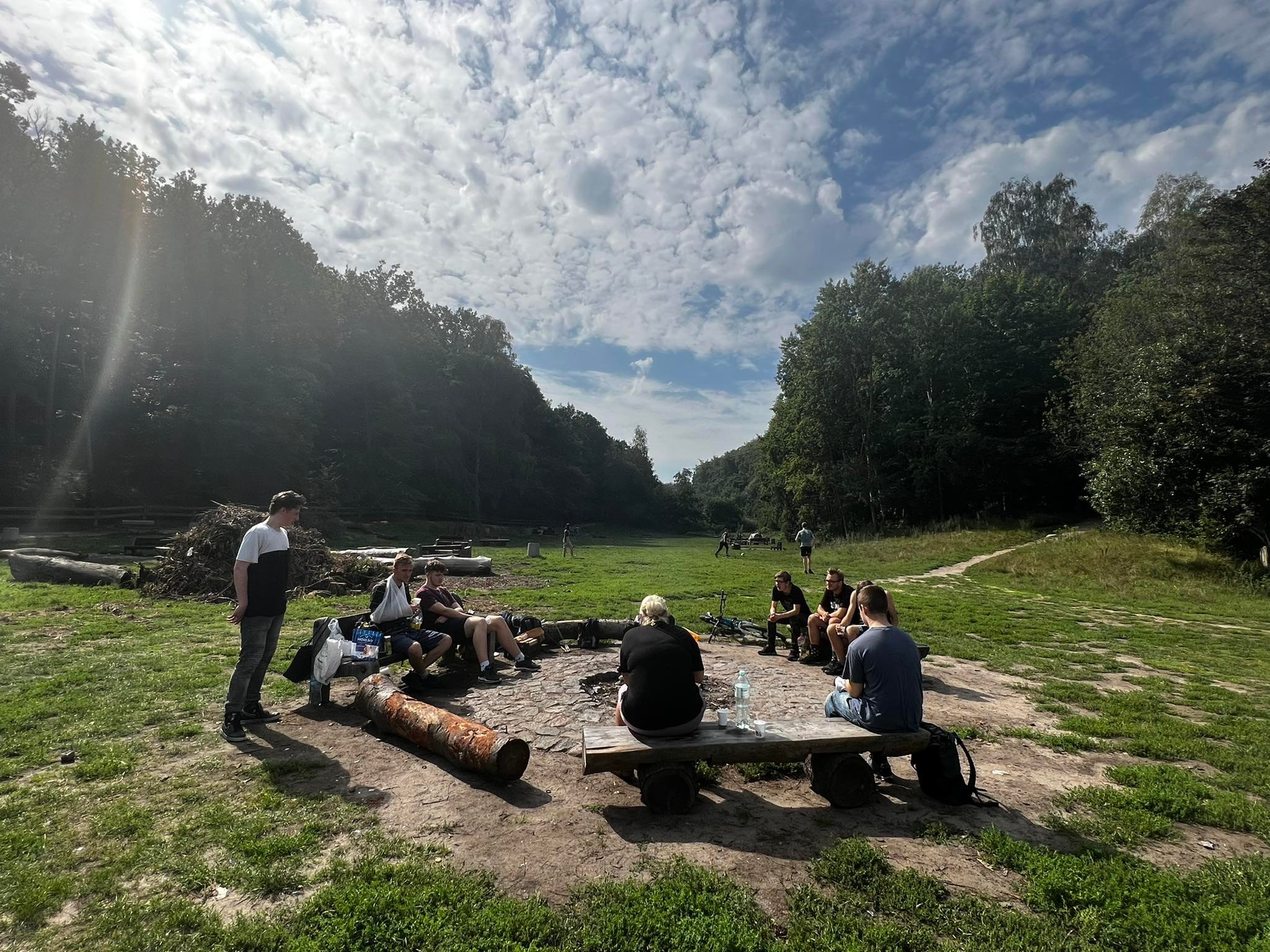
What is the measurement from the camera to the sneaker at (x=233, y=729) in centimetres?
521

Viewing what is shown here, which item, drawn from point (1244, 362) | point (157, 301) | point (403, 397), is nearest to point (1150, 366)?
point (1244, 362)

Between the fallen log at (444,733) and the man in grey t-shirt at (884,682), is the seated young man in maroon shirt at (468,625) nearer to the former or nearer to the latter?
the fallen log at (444,733)

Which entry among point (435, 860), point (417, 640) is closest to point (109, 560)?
point (417, 640)

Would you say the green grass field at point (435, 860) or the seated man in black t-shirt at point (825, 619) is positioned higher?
the seated man in black t-shirt at point (825, 619)

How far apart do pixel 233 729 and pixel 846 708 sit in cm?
531

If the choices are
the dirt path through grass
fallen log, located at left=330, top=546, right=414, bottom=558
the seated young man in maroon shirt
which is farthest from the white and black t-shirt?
the dirt path through grass

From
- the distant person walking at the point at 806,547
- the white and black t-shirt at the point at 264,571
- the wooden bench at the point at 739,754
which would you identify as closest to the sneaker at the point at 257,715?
the white and black t-shirt at the point at 264,571

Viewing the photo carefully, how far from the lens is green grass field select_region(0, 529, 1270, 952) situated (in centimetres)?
280

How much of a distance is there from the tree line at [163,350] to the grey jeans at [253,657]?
30.6 meters

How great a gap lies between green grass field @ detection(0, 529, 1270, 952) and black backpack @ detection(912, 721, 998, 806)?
0.49 meters

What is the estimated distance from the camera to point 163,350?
34500 millimetres

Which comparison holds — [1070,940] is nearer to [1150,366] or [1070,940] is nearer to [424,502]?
[1150,366]

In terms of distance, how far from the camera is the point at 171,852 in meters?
3.43

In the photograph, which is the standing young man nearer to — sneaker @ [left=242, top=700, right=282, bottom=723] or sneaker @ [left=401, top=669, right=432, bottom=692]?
sneaker @ [left=242, top=700, right=282, bottom=723]
